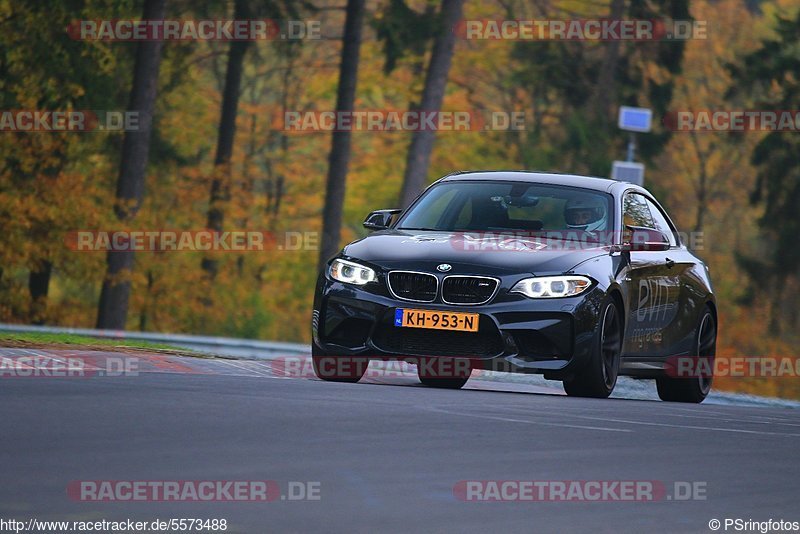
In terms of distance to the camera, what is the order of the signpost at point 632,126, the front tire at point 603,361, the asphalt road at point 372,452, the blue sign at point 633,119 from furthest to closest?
1. the blue sign at point 633,119
2. the signpost at point 632,126
3. the front tire at point 603,361
4. the asphalt road at point 372,452

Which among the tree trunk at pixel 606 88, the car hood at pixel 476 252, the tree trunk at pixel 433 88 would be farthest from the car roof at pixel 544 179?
the tree trunk at pixel 606 88

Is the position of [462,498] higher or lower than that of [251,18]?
lower

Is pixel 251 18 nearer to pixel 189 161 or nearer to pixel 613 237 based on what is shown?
pixel 189 161

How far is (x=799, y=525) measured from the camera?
23.3 feet

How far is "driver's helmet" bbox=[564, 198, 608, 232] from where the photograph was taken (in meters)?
14.0

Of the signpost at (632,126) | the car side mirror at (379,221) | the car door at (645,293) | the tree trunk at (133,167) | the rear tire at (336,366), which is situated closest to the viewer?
the rear tire at (336,366)

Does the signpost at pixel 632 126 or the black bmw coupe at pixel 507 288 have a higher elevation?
the signpost at pixel 632 126

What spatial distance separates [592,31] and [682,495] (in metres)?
43.9

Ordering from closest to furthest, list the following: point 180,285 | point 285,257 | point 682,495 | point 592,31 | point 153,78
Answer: point 682,495
point 153,78
point 180,285
point 592,31
point 285,257

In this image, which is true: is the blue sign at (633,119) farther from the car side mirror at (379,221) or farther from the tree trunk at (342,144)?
the tree trunk at (342,144)

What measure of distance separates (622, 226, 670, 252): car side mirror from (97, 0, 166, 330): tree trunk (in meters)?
21.7

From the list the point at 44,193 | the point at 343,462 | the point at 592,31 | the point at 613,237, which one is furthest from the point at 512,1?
the point at 343,462

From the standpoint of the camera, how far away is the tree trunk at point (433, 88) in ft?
124

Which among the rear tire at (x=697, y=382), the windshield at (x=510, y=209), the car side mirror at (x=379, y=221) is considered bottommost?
the rear tire at (x=697, y=382)
